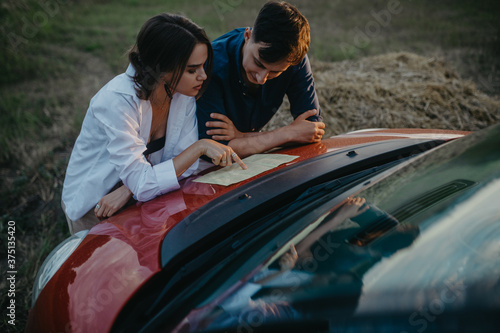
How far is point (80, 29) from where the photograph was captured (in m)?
7.96

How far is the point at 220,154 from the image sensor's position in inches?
66.4

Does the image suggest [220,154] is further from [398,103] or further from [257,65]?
[398,103]

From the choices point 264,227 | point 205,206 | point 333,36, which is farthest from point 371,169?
point 333,36

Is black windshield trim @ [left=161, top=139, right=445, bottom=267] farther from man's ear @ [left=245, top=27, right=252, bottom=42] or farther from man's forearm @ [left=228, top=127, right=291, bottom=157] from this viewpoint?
man's ear @ [left=245, top=27, right=252, bottom=42]

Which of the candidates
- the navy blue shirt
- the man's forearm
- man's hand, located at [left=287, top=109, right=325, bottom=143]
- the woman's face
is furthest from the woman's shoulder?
man's hand, located at [left=287, top=109, right=325, bottom=143]

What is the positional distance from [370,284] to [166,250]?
61 cm

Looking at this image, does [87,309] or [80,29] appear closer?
[87,309]

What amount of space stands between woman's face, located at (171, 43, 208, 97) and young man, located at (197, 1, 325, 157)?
10.6 inches

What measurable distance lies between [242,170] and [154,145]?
23.7 inches

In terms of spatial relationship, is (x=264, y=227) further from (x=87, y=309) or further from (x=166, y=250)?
(x=87, y=309)

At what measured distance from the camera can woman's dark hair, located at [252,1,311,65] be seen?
71.0 inches

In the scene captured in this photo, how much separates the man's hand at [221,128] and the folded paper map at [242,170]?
29 centimetres

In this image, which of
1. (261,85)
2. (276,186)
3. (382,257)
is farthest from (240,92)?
(382,257)

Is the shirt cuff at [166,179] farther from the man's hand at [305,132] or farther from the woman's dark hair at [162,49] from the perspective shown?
the man's hand at [305,132]
